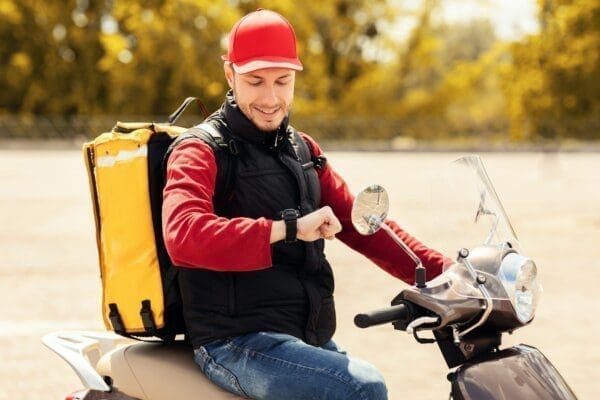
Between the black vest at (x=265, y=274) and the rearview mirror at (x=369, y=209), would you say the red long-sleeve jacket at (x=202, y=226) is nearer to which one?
the black vest at (x=265, y=274)

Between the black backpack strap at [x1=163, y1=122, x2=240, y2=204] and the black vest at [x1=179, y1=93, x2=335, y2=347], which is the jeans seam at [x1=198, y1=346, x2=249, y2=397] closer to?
the black vest at [x1=179, y1=93, x2=335, y2=347]

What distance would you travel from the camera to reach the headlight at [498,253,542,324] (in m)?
2.44

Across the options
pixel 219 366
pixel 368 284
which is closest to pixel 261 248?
pixel 219 366

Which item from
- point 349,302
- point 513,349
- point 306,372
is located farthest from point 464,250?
point 349,302

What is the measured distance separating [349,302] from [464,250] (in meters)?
5.82

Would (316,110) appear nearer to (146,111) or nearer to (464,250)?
(146,111)

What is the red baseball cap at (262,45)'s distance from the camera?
274 cm

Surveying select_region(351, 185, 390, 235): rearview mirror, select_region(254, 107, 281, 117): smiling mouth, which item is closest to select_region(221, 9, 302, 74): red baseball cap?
select_region(254, 107, 281, 117): smiling mouth

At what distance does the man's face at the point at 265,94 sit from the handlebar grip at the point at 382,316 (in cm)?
62

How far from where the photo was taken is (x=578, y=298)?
28.0ft

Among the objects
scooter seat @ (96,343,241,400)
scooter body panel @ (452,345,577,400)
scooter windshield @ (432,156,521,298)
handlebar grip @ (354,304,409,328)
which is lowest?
scooter seat @ (96,343,241,400)

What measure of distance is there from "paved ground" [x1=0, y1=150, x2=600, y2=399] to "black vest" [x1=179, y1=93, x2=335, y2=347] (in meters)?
0.33

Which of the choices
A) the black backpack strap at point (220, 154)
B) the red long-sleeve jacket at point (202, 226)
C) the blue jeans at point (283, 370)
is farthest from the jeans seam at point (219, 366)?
the black backpack strap at point (220, 154)

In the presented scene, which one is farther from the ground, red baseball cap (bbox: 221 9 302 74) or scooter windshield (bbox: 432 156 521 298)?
red baseball cap (bbox: 221 9 302 74)
